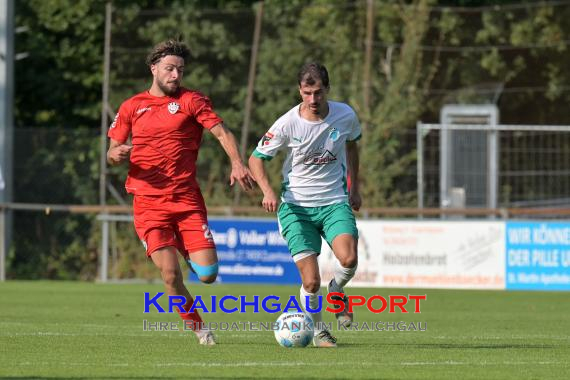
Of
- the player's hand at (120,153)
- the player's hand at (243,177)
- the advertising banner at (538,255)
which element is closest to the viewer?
the player's hand at (243,177)

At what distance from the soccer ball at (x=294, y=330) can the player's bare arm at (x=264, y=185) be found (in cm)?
86

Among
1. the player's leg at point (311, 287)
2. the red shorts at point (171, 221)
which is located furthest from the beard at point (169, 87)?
the player's leg at point (311, 287)

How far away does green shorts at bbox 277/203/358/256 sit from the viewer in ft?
34.6

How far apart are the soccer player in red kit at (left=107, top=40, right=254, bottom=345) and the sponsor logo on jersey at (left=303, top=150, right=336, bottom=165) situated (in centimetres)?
79

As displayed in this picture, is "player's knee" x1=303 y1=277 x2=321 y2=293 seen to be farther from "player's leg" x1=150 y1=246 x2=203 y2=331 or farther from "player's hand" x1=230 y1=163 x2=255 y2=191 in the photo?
"player's hand" x1=230 y1=163 x2=255 y2=191

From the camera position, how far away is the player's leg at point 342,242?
1045cm

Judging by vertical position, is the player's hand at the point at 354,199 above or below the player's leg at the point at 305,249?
above

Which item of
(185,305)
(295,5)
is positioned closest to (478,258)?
(295,5)

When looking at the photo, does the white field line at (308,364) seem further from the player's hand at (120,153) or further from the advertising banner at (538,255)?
the advertising banner at (538,255)

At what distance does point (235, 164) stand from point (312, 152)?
3.40 ft

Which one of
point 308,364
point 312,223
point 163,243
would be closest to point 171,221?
point 163,243

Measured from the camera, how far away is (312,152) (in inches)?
415

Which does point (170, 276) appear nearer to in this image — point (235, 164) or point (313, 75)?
point (235, 164)

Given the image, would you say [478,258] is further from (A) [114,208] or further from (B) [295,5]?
(B) [295,5]
